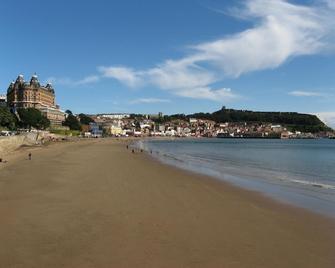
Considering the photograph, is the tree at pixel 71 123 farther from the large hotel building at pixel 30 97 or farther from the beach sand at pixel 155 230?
the beach sand at pixel 155 230

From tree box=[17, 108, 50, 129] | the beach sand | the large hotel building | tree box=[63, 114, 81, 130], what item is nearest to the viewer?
the beach sand

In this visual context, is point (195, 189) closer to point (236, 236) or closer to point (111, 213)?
point (111, 213)

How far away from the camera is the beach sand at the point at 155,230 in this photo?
343 inches

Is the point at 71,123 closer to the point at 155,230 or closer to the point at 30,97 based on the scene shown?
the point at 30,97

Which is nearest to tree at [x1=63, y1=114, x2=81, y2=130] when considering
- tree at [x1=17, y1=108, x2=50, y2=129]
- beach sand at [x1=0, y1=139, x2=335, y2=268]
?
tree at [x1=17, y1=108, x2=50, y2=129]

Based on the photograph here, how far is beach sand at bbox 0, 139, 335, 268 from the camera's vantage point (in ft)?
28.6

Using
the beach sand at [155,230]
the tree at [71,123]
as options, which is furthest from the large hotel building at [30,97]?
the beach sand at [155,230]

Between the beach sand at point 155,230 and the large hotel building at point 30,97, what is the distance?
481 ft

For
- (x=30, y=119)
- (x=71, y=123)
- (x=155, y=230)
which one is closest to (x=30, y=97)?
(x=71, y=123)

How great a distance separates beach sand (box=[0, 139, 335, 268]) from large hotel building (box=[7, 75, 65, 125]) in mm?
146666

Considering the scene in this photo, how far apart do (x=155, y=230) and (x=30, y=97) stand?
162192 millimetres

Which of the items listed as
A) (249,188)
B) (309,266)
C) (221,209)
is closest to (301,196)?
(249,188)

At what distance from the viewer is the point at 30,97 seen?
6491 inches

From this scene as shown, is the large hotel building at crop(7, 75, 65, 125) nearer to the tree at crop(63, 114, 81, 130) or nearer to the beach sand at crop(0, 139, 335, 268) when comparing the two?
the tree at crop(63, 114, 81, 130)
